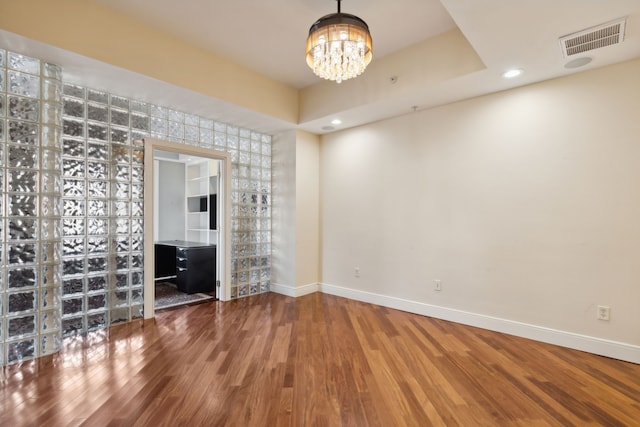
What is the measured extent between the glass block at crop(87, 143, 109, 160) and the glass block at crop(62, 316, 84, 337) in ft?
5.34

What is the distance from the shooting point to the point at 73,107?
3002mm

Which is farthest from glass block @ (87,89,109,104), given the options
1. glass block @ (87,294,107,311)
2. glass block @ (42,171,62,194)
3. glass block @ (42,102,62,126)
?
glass block @ (87,294,107,311)

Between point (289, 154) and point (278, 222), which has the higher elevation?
point (289, 154)

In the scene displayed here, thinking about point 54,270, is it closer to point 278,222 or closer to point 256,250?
point 256,250

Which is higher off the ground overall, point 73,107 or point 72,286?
point 73,107

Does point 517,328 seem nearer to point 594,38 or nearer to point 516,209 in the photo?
point 516,209

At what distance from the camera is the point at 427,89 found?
10.5 ft

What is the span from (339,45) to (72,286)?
3.35 meters

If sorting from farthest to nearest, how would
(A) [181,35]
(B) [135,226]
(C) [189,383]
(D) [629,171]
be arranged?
(B) [135,226]
(A) [181,35]
(D) [629,171]
(C) [189,383]

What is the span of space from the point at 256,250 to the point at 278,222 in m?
0.56

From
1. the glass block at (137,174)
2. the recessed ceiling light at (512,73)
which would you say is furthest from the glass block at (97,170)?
the recessed ceiling light at (512,73)

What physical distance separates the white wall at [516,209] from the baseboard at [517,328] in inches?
0.5

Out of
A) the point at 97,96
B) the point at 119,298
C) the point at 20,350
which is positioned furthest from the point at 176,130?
the point at 20,350

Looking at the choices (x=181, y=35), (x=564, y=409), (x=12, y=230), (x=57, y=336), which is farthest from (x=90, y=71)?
(x=564, y=409)
